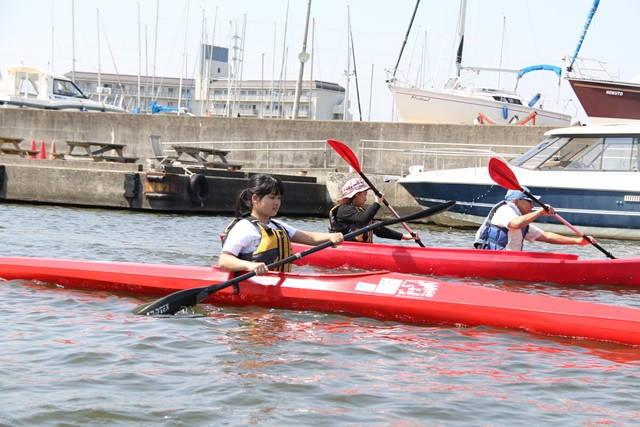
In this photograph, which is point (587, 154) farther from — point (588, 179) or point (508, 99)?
point (508, 99)

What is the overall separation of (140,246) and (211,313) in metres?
5.01

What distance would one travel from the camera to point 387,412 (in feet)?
14.3

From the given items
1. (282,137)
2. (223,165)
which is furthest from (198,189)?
(282,137)

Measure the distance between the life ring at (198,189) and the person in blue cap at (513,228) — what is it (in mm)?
7953

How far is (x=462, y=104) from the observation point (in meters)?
24.3

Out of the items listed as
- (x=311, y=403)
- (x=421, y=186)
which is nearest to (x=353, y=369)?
(x=311, y=403)

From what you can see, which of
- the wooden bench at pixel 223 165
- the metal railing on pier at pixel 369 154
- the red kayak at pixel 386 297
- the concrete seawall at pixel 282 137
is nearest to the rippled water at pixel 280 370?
the red kayak at pixel 386 297

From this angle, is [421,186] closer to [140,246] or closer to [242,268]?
[140,246]

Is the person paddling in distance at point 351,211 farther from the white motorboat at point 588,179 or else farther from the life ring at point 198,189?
the life ring at point 198,189

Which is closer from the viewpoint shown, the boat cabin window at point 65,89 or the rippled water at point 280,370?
the rippled water at point 280,370

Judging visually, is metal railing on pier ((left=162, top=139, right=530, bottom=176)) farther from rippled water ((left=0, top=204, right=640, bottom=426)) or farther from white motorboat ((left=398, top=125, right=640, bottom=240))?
rippled water ((left=0, top=204, right=640, bottom=426))

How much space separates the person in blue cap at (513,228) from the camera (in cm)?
919

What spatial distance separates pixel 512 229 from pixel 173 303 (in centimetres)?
Result: 439

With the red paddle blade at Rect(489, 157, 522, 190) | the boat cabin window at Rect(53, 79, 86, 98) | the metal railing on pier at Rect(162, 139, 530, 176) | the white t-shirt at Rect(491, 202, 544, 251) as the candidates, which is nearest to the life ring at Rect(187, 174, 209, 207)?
the metal railing on pier at Rect(162, 139, 530, 176)
